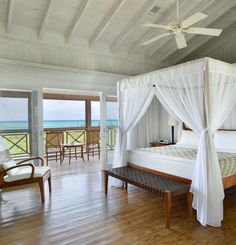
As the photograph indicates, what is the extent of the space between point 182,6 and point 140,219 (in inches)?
157

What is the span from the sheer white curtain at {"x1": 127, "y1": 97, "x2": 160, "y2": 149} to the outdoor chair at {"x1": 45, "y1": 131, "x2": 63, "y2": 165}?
7.74 feet

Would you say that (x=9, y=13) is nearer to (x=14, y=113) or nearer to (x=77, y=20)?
(x=77, y=20)

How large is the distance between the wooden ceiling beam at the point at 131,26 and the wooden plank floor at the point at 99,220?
3.29 m

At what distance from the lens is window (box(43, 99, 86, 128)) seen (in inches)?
364

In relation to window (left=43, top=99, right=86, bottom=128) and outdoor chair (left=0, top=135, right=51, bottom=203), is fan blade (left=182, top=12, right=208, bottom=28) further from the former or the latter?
window (left=43, top=99, right=86, bottom=128)

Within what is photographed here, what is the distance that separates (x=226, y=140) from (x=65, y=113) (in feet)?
24.6

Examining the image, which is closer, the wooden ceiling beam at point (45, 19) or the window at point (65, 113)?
the wooden ceiling beam at point (45, 19)

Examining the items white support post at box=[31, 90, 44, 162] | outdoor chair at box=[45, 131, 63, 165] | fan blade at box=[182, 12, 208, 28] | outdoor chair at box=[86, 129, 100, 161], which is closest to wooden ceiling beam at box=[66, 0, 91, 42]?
white support post at box=[31, 90, 44, 162]

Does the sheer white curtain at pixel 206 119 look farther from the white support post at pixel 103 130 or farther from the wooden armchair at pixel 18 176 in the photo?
A: the white support post at pixel 103 130

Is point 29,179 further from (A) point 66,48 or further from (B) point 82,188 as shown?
(A) point 66,48

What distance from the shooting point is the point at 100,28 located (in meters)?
4.70

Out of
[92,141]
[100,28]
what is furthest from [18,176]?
[92,141]

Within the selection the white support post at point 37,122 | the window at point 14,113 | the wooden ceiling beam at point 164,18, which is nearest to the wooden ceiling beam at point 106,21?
the wooden ceiling beam at point 164,18

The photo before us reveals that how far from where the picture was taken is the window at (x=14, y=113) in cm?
439
